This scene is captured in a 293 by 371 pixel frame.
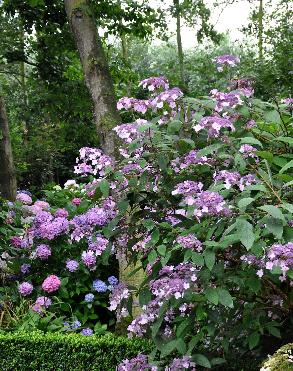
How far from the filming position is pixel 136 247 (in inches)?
114

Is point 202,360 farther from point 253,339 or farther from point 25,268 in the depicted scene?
point 25,268

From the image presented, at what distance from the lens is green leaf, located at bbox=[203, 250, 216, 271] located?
2336mm

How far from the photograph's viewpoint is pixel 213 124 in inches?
99.5

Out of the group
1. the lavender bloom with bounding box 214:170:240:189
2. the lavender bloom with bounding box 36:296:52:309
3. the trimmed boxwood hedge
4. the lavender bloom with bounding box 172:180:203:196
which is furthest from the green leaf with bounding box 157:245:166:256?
the lavender bloom with bounding box 36:296:52:309

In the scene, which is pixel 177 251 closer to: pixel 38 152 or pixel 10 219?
pixel 10 219

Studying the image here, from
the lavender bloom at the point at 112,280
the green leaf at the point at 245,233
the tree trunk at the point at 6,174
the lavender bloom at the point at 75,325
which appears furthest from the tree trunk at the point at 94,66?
the green leaf at the point at 245,233

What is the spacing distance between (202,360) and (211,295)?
1.88 feet

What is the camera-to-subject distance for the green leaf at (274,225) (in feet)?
6.84

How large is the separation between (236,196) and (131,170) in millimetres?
524

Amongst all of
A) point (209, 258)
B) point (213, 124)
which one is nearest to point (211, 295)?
point (209, 258)

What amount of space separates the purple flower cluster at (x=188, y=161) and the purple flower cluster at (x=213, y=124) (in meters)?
0.11

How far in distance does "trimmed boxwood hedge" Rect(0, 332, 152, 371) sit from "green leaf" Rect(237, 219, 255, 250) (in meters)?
2.14

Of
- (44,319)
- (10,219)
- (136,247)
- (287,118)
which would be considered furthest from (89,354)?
(10,219)

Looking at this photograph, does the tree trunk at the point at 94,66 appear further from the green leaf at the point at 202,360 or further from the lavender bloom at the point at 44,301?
the green leaf at the point at 202,360
